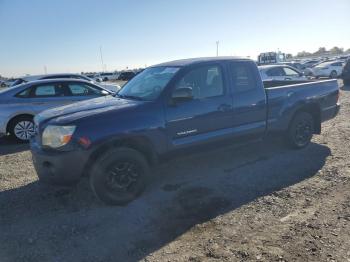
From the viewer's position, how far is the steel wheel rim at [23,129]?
8.50 metres

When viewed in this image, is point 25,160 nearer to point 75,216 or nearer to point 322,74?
point 75,216

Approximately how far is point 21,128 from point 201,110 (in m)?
5.52

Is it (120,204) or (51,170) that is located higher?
(51,170)

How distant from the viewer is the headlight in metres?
4.21

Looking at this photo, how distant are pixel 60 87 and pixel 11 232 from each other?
5734 mm

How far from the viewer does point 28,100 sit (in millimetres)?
8586

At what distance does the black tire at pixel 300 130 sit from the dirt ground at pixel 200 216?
45 centimetres

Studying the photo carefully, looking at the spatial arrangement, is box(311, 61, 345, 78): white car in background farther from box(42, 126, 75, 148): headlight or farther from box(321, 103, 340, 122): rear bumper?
box(42, 126, 75, 148): headlight

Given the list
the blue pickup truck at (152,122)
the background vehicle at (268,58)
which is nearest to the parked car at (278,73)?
the blue pickup truck at (152,122)

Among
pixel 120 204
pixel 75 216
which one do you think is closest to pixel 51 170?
pixel 75 216

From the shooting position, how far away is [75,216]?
4316 mm

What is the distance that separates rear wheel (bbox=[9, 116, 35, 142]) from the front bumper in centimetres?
451

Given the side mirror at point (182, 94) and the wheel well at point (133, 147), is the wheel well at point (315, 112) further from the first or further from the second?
the wheel well at point (133, 147)

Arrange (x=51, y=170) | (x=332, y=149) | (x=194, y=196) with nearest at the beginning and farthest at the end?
(x=51, y=170) → (x=194, y=196) → (x=332, y=149)
